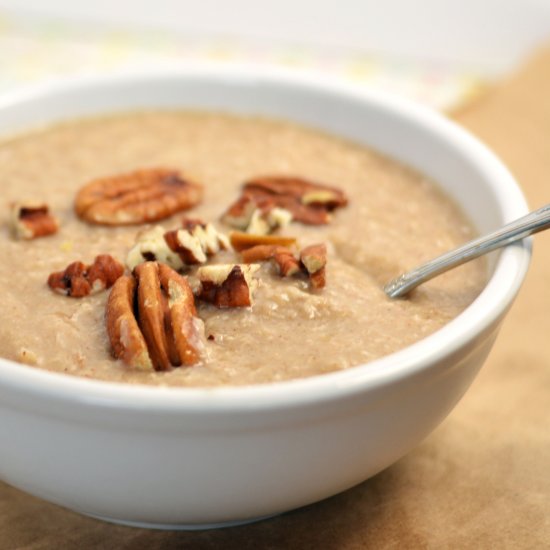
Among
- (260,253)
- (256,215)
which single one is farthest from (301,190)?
(260,253)

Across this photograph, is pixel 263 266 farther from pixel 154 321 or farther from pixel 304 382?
pixel 304 382

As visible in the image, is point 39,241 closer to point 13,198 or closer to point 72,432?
point 13,198

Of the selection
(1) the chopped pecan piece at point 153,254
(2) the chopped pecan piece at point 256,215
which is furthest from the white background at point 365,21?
(1) the chopped pecan piece at point 153,254

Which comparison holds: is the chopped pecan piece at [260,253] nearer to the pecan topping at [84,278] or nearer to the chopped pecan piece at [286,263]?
the chopped pecan piece at [286,263]

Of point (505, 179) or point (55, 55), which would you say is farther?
point (55, 55)

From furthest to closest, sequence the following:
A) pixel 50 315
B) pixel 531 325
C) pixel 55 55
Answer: pixel 55 55 < pixel 531 325 < pixel 50 315

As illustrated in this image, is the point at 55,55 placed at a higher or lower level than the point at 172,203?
higher

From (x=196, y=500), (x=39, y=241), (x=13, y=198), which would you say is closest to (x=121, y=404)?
(x=196, y=500)
